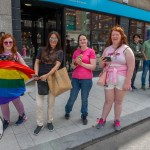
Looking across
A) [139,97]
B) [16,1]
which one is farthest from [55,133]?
[16,1]

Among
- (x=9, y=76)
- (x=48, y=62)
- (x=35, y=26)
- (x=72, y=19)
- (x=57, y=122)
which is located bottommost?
→ (x=57, y=122)

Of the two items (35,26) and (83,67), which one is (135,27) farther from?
(83,67)

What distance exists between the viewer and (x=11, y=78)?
3285 mm

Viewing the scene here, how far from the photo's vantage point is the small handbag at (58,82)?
3361mm

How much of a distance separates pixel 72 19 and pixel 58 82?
Result: 16.7ft

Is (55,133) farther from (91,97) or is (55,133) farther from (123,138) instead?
(91,97)

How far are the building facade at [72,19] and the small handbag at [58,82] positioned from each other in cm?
376

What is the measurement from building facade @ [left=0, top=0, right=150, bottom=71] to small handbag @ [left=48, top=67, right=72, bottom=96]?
376 centimetres

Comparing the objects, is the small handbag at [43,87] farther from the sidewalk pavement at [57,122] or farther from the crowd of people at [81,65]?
the sidewalk pavement at [57,122]

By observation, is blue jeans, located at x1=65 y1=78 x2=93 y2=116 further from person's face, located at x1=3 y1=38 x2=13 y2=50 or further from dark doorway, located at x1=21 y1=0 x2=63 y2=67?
dark doorway, located at x1=21 y1=0 x2=63 y2=67

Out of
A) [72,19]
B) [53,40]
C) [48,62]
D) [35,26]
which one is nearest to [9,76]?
[48,62]

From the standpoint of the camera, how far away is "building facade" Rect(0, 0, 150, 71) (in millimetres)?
7504

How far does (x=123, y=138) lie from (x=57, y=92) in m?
1.39

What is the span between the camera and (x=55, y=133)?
3.52 meters
